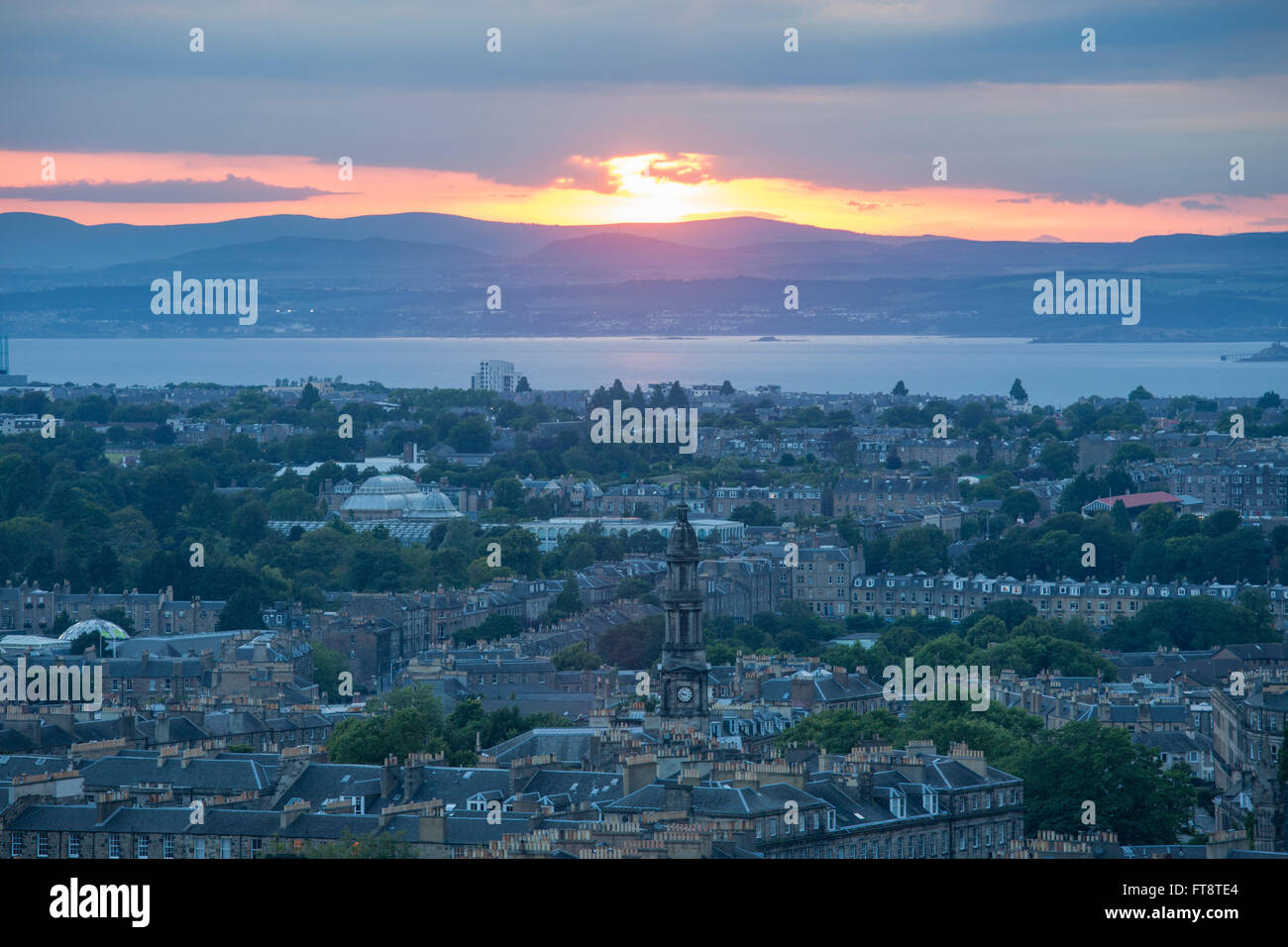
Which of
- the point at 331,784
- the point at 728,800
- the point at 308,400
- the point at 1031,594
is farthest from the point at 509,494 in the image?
the point at 728,800

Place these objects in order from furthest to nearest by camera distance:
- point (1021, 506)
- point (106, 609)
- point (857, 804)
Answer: point (1021, 506), point (106, 609), point (857, 804)

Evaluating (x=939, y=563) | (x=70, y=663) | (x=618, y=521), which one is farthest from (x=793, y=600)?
(x=70, y=663)

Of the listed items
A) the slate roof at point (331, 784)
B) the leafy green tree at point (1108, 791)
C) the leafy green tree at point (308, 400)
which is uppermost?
the leafy green tree at point (308, 400)

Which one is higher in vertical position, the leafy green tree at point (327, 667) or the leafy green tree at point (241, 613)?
the leafy green tree at point (241, 613)

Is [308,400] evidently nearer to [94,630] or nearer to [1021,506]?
[1021,506]

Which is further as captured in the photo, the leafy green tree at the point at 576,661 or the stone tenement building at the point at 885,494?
the stone tenement building at the point at 885,494

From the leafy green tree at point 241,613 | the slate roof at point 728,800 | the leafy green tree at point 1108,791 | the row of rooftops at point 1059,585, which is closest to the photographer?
the slate roof at point 728,800

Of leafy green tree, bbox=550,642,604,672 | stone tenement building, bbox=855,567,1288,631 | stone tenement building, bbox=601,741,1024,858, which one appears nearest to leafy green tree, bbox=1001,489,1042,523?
stone tenement building, bbox=855,567,1288,631

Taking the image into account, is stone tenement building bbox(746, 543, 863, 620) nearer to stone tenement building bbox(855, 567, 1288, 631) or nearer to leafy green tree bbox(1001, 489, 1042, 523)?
stone tenement building bbox(855, 567, 1288, 631)

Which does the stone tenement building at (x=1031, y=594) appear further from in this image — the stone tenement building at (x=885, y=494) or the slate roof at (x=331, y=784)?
the slate roof at (x=331, y=784)

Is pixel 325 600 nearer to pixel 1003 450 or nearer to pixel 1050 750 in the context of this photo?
pixel 1050 750

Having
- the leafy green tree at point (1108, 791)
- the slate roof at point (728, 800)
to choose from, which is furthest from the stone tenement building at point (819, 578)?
the slate roof at point (728, 800)
